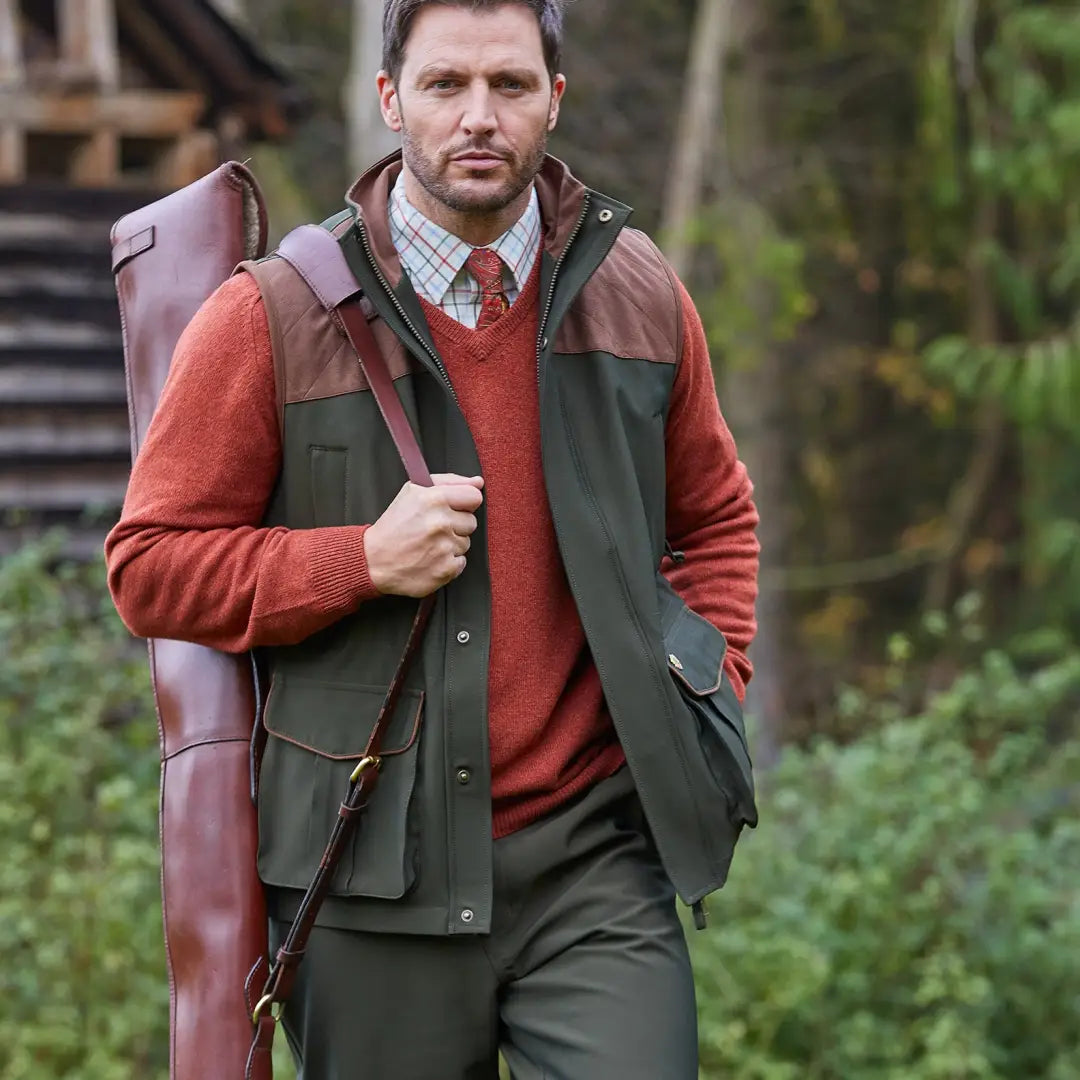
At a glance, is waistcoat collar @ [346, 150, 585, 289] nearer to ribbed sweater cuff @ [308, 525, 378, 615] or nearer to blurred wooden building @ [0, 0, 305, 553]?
ribbed sweater cuff @ [308, 525, 378, 615]

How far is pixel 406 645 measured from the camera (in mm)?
2711

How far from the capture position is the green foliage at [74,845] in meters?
5.17

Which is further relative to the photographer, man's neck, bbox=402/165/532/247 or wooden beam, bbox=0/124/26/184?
wooden beam, bbox=0/124/26/184

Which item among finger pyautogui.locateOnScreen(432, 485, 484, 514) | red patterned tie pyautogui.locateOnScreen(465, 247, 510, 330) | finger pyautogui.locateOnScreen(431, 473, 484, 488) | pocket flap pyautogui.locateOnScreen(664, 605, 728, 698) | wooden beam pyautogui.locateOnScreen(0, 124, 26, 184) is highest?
wooden beam pyautogui.locateOnScreen(0, 124, 26, 184)

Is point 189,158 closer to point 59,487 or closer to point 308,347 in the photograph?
point 59,487

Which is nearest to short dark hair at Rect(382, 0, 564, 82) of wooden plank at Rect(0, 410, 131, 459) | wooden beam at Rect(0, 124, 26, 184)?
wooden plank at Rect(0, 410, 131, 459)

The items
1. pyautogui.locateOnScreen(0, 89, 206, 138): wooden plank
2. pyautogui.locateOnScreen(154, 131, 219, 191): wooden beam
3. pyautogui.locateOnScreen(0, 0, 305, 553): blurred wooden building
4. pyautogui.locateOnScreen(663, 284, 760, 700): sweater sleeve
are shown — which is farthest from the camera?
Result: pyautogui.locateOnScreen(154, 131, 219, 191): wooden beam

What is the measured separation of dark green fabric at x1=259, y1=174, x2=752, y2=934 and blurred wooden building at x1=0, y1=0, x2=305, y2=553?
549 centimetres

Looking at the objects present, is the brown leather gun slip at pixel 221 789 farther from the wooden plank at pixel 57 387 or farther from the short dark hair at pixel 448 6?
the wooden plank at pixel 57 387

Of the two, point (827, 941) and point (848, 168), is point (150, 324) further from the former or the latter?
point (848, 168)

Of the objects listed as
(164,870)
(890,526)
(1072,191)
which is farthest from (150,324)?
(890,526)

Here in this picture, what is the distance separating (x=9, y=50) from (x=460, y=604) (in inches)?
265

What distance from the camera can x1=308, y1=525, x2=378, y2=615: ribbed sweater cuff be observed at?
2.66 m

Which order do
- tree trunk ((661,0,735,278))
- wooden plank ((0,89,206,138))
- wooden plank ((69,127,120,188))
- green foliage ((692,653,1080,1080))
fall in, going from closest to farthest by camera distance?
green foliage ((692,653,1080,1080)), wooden plank ((0,89,206,138)), wooden plank ((69,127,120,188)), tree trunk ((661,0,735,278))
